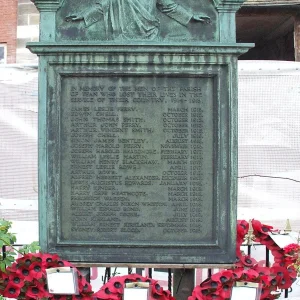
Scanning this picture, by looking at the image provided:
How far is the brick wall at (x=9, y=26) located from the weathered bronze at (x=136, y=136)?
9.16 meters

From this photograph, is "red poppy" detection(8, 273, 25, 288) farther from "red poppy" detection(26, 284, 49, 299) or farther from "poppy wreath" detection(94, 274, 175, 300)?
"poppy wreath" detection(94, 274, 175, 300)

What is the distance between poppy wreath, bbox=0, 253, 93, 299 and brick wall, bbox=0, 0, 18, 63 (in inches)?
378

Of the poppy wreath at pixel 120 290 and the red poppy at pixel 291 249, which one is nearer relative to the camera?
the poppy wreath at pixel 120 290

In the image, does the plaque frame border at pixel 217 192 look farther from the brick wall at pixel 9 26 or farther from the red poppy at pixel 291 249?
the brick wall at pixel 9 26

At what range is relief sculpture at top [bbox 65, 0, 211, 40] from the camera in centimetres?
524

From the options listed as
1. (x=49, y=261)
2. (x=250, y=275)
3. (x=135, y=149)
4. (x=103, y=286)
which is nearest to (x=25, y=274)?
(x=49, y=261)

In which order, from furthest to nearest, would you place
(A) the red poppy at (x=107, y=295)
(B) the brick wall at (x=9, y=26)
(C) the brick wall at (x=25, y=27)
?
1. (B) the brick wall at (x=9, y=26)
2. (C) the brick wall at (x=25, y=27)
3. (A) the red poppy at (x=107, y=295)

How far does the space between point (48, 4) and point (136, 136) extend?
1.24 meters

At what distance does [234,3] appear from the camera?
5.21 m

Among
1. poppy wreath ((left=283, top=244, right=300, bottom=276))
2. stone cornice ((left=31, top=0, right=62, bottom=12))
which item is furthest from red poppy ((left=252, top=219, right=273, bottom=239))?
stone cornice ((left=31, top=0, right=62, bottom=12))

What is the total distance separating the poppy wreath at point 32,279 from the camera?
16.4ft

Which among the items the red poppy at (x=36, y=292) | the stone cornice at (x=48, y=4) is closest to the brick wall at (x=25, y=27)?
the stone cornice at (x=48, y=4)

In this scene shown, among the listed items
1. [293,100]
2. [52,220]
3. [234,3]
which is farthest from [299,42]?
[52,220]

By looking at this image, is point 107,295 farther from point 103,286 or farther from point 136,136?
point 136,136
